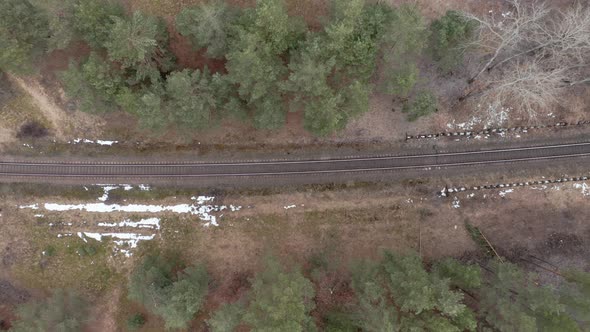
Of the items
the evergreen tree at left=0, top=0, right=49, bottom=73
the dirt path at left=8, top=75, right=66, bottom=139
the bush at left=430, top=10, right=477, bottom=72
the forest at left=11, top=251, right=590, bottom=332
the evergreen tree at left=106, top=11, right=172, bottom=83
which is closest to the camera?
the forest at left=11, top=251, right=590, bottom=332

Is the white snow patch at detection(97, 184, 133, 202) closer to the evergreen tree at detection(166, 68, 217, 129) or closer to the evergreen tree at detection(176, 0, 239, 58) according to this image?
the evergreen tree at detection(166, 68, 217, 129)

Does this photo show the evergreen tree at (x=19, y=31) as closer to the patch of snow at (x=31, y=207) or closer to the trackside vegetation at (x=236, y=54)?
the trackside vegetation at (x=236, y=54)

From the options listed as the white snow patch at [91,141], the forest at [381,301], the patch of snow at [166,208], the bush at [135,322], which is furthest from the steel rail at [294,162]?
the bush at [135,322]

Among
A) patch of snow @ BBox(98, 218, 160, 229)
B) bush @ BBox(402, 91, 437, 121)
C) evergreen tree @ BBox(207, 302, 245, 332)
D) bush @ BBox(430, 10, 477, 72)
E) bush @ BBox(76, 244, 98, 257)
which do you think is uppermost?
bush @ BBox(430, 10, 477, 72)

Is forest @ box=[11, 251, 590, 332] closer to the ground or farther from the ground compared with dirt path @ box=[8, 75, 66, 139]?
closer to the ground

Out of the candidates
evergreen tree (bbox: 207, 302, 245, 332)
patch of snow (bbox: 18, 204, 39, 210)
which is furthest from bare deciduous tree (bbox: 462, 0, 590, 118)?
patch of snow (bbox: 18, 204, 39, 210)

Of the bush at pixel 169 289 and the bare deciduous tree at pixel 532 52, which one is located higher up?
the bare deciduous tree at pixel 532 52

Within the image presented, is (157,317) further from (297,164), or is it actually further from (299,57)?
(299,57)
